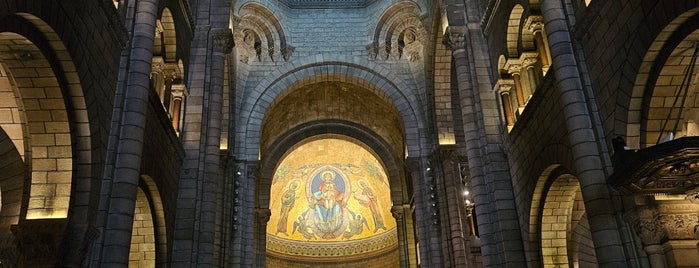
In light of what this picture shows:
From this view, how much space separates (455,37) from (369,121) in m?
11.9

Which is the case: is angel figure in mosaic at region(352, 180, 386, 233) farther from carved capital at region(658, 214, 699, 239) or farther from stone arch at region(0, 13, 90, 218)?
stone arch at region(0, 13, 90, 218)

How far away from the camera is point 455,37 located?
15.3 metres

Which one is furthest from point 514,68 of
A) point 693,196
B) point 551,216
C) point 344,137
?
point 344,137

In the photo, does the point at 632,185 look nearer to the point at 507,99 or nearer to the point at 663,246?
the point at 663,246

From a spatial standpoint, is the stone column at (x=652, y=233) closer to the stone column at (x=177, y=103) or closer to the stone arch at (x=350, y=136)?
the stone column at (x=177, y=103)

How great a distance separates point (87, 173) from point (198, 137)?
18.5 feet

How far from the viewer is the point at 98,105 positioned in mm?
9031

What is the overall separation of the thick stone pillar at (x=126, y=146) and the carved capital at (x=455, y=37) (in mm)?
7506

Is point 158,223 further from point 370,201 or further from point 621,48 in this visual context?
point 370,201

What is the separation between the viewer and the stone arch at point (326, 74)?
2223 cm

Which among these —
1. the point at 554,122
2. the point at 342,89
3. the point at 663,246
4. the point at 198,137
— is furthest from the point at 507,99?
the point at 342,89

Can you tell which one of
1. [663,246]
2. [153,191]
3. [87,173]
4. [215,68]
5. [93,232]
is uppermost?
[215,68]

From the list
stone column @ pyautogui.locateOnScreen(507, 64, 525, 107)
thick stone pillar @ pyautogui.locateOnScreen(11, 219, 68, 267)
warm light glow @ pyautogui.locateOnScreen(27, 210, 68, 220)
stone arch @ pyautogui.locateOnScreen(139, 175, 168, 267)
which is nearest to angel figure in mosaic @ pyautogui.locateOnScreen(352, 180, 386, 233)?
stone column @ pyautogui.locateOnScreen(507, 64, 525, 107)

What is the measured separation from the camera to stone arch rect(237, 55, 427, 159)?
2223cm
